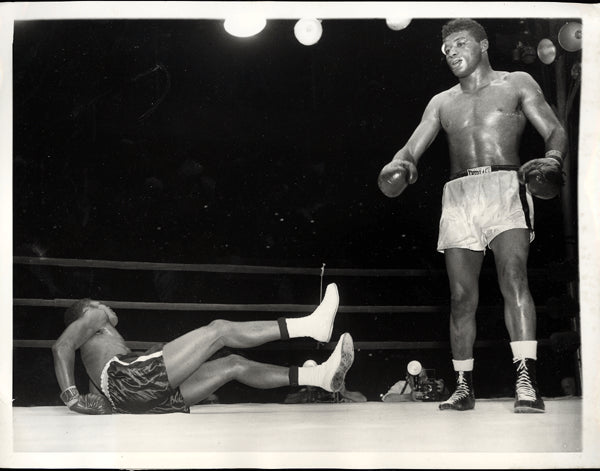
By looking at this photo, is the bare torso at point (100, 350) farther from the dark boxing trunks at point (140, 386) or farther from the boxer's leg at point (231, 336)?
the boxer's leg at point (231, 336)

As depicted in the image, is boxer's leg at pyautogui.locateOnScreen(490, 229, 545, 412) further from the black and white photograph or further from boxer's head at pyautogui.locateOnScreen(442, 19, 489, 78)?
boxer's head at pyautogui.locateOnScreen(442, 19, 489, 78)

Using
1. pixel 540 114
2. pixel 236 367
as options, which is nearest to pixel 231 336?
pixel 236 367

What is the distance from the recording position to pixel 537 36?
342 cm

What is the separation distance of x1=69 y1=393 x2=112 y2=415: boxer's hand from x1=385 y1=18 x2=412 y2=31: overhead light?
2.07 m

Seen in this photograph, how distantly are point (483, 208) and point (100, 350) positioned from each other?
5.93 feet

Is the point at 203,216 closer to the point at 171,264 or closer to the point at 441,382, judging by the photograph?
the point at 171,264

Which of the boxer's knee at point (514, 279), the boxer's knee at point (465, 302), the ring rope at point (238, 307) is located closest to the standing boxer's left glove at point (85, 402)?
the ring rope at point (238, 307)

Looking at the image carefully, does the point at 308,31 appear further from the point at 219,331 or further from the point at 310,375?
the point at 310,375

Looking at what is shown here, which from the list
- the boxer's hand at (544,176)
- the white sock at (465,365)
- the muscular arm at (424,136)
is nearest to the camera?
Answer: the boxer's hand at (544,176)

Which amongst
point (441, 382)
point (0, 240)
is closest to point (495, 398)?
point (441, 382)

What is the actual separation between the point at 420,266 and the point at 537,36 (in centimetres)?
116

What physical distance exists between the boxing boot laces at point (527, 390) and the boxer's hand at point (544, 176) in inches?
28.4

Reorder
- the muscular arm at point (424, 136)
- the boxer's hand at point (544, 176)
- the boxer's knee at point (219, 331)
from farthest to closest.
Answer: the muscular arm at point (424, 136), the boxer's knee at point (219, 331), the boxer's hand at point (544, 176)

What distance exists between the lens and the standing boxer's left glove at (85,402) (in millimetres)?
3326
